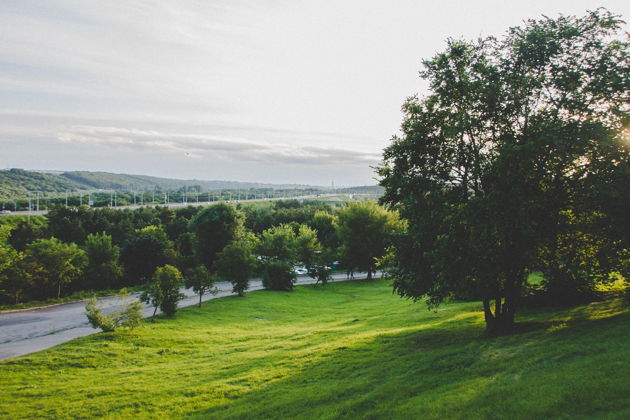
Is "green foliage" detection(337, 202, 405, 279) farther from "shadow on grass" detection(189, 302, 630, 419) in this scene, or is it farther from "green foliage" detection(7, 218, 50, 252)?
"green foliage" detection(7, 218, 50, 252)

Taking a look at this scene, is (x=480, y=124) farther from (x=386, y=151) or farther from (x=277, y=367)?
(x=277, y=367)

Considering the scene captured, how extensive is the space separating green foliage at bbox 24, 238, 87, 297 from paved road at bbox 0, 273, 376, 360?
5605 millimetres

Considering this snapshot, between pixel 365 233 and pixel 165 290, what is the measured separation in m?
40.7

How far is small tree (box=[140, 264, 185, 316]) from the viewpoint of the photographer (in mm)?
34031

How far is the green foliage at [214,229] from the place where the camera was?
63469mm

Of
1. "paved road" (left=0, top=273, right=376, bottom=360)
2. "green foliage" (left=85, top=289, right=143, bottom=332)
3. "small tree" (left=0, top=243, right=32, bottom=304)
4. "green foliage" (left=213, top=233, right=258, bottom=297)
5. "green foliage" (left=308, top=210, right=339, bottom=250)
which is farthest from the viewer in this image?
"green foliage" (left=308, top=210, right=339, bottom=250)

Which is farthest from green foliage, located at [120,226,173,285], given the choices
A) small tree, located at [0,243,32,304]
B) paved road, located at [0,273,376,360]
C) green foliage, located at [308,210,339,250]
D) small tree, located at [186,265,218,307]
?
green foliage, located at [308,210,339,250]

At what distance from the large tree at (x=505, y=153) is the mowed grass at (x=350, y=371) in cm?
329

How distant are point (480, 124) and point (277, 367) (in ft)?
50.1

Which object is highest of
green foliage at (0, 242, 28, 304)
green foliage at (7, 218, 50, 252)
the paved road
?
green foliage at (7, 218, 50, 252)

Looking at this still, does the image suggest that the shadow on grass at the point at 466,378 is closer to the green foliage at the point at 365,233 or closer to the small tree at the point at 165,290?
the small tree at the point at 165,290

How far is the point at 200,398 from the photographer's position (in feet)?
52.7

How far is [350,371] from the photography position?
1722 cm

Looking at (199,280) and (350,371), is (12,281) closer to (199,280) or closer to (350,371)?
(199,280)
